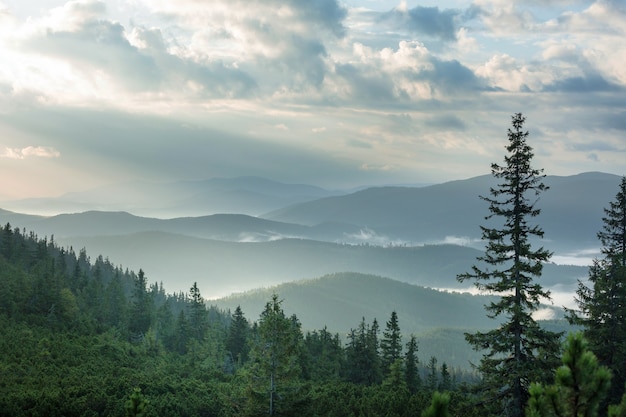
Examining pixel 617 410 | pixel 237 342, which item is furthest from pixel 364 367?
pixel 617 410

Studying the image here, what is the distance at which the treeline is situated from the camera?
3525cm

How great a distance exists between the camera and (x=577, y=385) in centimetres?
1222

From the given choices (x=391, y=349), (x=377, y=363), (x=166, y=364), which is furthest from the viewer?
(x=391, y=349)

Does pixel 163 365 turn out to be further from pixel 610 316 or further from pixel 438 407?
pixel 438 407

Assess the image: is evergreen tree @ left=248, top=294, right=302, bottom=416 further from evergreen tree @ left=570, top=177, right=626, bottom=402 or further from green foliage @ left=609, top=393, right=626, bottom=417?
green foliage @ left=609, top=393, right=626, bottom=417

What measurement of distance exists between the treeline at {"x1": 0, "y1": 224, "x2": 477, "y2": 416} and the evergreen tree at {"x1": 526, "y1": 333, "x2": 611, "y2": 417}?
11.1m

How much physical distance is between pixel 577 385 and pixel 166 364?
6641 centimetres

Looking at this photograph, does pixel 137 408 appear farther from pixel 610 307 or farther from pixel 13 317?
pixel 13 317

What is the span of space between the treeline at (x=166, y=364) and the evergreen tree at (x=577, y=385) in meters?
11.1

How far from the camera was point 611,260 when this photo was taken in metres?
34.3

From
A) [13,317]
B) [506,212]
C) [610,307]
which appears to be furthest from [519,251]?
[13,317]

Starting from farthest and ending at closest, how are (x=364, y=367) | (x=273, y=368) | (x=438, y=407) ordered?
(x=364, y=367)
(x=273, y=368)
(x=438, y=407)

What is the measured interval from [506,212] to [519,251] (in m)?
2.01

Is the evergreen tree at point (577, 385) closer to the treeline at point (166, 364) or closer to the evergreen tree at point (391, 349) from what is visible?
the treeline at point (166, 364)
